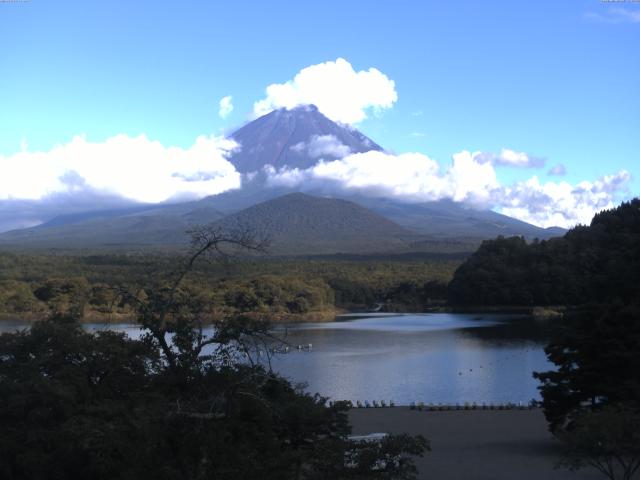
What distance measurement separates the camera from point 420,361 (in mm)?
24984

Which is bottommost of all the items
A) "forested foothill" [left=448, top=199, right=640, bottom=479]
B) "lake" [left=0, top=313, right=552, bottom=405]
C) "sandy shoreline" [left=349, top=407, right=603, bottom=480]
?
"lake" [left=0, top=313, right=552, bottom=405]

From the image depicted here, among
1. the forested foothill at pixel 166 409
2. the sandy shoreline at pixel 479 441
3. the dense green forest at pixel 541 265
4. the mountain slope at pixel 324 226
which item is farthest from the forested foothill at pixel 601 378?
the mountain slope at pixel 324 226

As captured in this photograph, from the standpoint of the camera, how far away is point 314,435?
26.4 feet

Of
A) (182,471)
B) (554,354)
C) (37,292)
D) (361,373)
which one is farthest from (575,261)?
(182,471)

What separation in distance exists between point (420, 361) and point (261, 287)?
2327 cm

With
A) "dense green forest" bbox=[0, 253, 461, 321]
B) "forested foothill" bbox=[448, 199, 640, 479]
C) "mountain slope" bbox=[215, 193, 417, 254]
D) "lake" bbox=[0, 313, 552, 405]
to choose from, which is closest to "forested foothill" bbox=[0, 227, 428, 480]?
"forested foothill" bbox=[448, 199, 640, 479]

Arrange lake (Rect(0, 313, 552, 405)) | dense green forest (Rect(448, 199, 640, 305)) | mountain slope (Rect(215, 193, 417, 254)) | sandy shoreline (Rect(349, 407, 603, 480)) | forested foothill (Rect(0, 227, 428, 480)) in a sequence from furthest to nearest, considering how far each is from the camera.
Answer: mountain slope (Rect(215, 193, 417, 254))
dense green forest (Rect(448, 199, 640, 305))
lake (Rect(0, 313, 552, 405))
sandy shoreline (Rect(349, 407, 603, 480))
forested foothill (Rect(0, 227, 428, 480))

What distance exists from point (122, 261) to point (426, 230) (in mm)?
85242

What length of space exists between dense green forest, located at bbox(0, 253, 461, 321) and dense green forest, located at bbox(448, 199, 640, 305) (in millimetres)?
4214

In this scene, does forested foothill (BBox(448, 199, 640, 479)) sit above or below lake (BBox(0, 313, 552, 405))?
above

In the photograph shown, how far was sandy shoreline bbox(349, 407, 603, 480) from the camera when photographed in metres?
9.69

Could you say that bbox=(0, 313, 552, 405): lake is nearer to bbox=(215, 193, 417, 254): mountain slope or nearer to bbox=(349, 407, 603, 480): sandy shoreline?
bbox=(349, 407, 603, 480): sandy shoreline

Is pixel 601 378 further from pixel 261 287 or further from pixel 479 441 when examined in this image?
pixel 261 287

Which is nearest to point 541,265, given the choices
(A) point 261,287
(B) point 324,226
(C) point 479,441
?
(A) point 261,287
